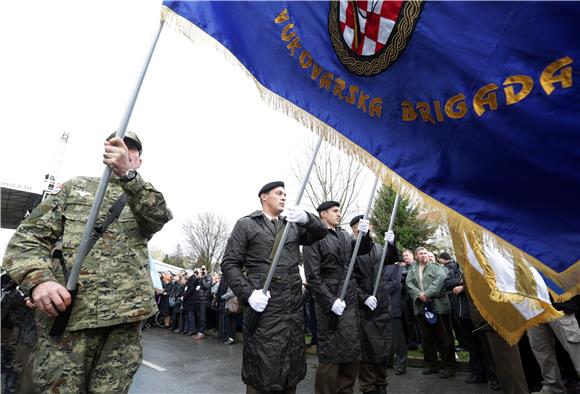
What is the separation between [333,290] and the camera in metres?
4.23

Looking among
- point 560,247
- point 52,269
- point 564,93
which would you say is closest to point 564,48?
point 564,93

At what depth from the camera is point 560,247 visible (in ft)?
5.52

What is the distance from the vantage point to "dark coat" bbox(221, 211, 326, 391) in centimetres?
303

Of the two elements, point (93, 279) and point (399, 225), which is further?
point (399, 225)

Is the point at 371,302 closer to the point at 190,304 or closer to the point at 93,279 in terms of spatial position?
the point at 93,279

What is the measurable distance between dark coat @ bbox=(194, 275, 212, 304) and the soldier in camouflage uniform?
9.52m

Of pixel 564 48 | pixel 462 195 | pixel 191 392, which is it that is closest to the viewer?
pixel 564 48

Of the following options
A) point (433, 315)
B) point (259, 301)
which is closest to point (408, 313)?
point (433, 315)

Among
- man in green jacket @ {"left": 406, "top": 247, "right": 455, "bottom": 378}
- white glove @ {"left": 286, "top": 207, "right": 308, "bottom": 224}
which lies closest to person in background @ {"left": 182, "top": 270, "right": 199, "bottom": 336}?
man in green jacket @ {"left": 406, "top": 247, "right": 455, "bottom": 378}

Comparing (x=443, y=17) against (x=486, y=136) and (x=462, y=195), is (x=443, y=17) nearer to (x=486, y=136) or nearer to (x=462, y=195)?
(x=486, y=136)

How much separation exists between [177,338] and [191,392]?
632 cm

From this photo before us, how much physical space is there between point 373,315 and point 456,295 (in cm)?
211

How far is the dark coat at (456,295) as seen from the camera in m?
5.65

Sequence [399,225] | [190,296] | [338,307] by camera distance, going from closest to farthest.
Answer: [338,307] < [190,296] < [399,225]
